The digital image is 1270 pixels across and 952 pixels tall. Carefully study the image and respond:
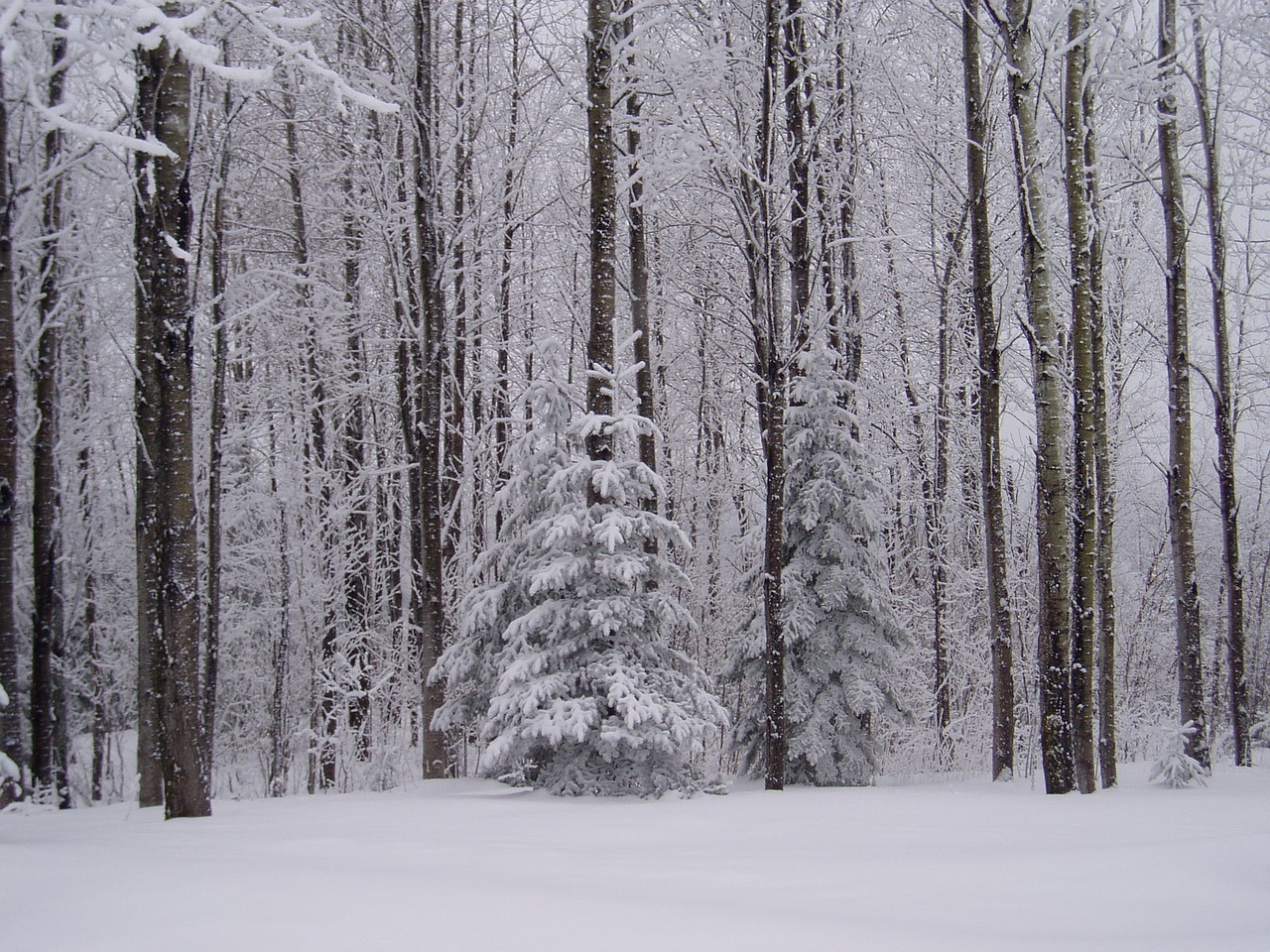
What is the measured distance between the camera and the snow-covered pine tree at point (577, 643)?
6.99m

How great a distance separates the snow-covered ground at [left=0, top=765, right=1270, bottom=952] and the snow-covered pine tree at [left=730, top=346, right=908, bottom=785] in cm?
450

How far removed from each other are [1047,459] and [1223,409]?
17.7ft

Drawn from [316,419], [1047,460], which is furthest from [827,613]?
[316,419]

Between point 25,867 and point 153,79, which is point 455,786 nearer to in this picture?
point 25,867

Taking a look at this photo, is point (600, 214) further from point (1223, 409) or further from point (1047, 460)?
point (1223, 409)

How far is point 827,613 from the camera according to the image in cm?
1077

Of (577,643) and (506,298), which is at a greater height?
(506,298)

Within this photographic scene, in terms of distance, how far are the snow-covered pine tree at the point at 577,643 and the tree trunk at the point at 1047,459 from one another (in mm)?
3101

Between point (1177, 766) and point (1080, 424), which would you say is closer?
point (1177, 766)

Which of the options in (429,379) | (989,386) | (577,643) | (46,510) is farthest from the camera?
(429,379)

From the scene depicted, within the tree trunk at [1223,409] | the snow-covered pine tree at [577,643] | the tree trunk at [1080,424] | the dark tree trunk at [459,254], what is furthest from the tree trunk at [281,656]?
the tree trunk at [1223,409]

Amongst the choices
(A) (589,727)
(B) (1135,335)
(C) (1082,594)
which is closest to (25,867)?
(A) (589,727)

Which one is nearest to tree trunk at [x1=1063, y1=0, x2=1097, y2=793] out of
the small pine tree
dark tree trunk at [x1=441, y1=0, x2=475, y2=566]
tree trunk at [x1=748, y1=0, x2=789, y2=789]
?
the small pine tree

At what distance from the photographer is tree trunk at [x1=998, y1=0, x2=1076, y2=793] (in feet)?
25.9
